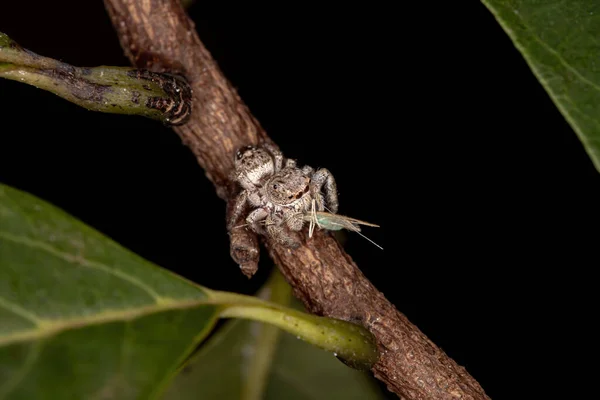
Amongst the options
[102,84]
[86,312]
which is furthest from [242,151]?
[86,312]

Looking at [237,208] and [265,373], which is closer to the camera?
[237,208]

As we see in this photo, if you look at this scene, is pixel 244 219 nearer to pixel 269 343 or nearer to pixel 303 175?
pixel 303 175

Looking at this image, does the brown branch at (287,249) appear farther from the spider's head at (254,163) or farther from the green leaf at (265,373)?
the green leaf at (265,373)

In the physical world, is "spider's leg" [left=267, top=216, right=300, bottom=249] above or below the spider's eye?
below

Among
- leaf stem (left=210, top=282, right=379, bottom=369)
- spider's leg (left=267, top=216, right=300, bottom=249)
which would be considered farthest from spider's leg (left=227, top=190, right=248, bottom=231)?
leaf stem (left=210, top=282, right=379, bottom=369)

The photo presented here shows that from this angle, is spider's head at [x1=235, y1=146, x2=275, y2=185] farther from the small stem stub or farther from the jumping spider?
the small stem stub

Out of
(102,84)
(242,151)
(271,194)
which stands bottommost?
(271,194)

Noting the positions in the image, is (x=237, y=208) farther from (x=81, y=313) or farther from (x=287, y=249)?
(x=81, y=313)
